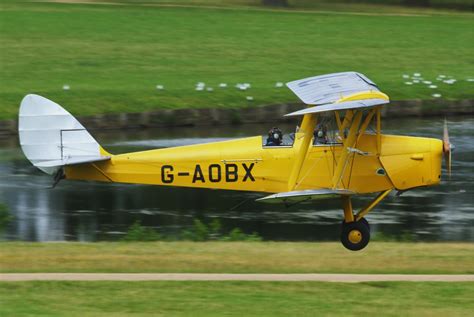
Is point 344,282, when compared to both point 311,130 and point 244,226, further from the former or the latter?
point 244,226

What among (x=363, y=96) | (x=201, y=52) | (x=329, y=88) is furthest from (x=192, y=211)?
(x=201, y=52)

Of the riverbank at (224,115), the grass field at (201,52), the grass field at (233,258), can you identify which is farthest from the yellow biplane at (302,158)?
the grass field at (201,52)

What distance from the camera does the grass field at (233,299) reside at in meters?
13.6

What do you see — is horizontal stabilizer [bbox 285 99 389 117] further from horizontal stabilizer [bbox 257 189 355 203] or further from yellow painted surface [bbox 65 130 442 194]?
horizontal stabilizer [bbox 257 189 355 203]

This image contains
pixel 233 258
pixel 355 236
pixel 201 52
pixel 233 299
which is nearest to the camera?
pixel 233 299

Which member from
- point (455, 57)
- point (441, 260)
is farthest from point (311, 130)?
point (455, 57)

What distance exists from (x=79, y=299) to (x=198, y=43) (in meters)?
37.4

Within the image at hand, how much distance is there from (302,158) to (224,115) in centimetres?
1888

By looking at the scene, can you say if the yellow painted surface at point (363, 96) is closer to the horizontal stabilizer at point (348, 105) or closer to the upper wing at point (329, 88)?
the horizontal stabilizer at point (348, 105)

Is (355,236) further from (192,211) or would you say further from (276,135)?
(192,211)

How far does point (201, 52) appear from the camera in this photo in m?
49.0

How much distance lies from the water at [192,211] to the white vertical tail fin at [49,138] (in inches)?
94.2

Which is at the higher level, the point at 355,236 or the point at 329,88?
the point at 329,88

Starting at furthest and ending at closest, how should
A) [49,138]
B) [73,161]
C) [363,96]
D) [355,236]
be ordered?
1. [49,138]
2. [73,161]
3. [355,236]
4. [363,96]
